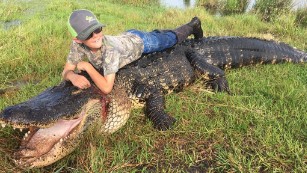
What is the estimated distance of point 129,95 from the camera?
3439 millimetres

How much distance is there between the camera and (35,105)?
98.7 inches

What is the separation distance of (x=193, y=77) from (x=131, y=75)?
936 millimetres

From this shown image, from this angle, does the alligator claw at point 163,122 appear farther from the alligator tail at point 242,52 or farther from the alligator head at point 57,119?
the alligator tail at point 242,52

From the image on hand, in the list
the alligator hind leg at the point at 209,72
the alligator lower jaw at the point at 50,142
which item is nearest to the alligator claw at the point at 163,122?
the alligator lower jaw at the point at 50,142

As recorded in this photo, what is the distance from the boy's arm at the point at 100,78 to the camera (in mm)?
2924

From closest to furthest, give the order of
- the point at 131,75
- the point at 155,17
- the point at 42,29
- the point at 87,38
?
Answer: 1. the point at 87,38
2. the point at 131,75
3. the point at 42,29
4. the point at 155,17

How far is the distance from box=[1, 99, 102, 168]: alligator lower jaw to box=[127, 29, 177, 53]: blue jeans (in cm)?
→ 135

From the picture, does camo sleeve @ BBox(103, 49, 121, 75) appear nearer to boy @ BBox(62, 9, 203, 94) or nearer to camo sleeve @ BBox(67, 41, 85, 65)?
boy @ BBox(62, 9, 203, 94)

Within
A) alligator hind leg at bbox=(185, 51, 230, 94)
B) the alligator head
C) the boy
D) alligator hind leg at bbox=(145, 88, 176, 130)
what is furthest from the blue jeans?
the alligator head

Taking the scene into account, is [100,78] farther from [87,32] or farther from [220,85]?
[220,85]

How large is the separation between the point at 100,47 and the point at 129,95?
25.4 inches

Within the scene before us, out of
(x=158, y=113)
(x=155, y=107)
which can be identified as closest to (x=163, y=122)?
(x=158, y=113)

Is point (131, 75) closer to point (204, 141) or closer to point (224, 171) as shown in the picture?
point (204, 141)

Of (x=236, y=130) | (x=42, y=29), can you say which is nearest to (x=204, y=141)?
(x=236, y=130)
